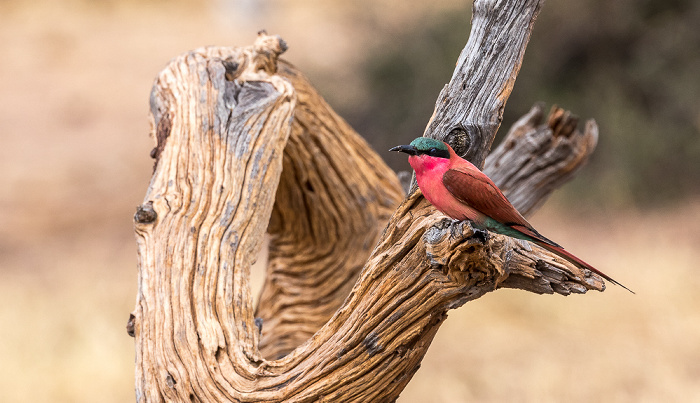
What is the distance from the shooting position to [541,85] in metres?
7.00

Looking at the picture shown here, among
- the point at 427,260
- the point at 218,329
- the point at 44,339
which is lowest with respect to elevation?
the point at 427,260

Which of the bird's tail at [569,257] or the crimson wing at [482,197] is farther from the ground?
the crimson wing at [482,197]

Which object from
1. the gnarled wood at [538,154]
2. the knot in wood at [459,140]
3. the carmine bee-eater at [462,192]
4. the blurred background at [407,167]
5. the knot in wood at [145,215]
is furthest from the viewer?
the blurred background at [407,167]

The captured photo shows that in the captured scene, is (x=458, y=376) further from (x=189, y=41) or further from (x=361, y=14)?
(x=189, y=41)

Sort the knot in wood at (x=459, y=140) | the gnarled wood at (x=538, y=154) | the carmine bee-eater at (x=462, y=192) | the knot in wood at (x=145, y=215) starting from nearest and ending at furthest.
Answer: the carmine bee-eater at (x=462, y=192) < the knot in wood at (x=459, y=140) < the knot in wood at (x=145, y=215) < the gnarled wood at (x=538, y=154)

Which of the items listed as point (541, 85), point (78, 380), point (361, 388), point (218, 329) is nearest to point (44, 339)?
point (78, 380)

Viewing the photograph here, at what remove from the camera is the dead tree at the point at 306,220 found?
171 centimetres

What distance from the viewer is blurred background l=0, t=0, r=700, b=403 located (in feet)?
14.1

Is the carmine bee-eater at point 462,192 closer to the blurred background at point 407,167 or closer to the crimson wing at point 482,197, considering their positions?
the crimson wing at point 482,197

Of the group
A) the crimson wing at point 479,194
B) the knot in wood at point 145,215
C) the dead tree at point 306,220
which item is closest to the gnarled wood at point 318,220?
the dead tree at point 306,220

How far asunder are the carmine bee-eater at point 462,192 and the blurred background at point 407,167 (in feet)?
8.34

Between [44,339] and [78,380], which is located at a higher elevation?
[44,339]

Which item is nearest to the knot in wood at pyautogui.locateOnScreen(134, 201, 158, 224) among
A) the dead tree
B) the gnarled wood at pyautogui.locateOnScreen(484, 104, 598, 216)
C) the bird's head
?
the dead tree

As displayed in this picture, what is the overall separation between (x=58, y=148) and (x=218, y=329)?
7079 mm
